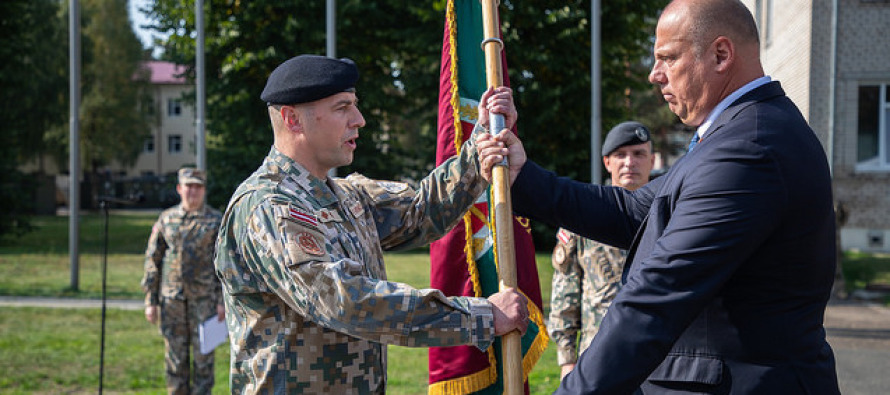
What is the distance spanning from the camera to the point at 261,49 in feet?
69.4

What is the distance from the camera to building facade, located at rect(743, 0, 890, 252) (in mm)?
17250

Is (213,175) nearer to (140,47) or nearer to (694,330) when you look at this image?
(694,330)

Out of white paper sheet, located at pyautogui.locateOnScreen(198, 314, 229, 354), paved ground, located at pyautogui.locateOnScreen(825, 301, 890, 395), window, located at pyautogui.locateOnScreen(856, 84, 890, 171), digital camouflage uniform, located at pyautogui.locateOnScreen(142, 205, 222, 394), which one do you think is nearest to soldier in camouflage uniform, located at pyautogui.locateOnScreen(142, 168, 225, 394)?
digital camouflage uniform, located at pyautogui.locateOnScreen(142, 205, 222, 394)

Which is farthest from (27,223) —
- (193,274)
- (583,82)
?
(193,274)

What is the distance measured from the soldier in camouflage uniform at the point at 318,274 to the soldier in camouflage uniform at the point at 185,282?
186 inches

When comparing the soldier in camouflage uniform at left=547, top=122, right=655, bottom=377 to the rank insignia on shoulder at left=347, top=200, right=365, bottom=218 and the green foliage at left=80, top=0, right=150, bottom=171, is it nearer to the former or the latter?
the rank insignia on shoulder at left=347, top=200, right=365, bottom=218

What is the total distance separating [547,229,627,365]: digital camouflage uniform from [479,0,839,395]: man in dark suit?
2.47 metres

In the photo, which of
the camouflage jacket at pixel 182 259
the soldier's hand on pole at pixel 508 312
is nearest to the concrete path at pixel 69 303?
the camouflage jacket at pixel 182 259

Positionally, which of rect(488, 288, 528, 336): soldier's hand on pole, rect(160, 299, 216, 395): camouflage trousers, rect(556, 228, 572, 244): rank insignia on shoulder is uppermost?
rect(556, 228, 572, 244): rank insignia on shoulder

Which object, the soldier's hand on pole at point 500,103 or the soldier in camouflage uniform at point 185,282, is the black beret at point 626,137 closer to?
the soldier's hand on pole at point 500,103

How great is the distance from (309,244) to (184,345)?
5.35 metres

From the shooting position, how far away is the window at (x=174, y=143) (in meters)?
66.9

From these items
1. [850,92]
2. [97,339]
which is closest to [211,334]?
[97,339]

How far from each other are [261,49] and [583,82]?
8.81 m
